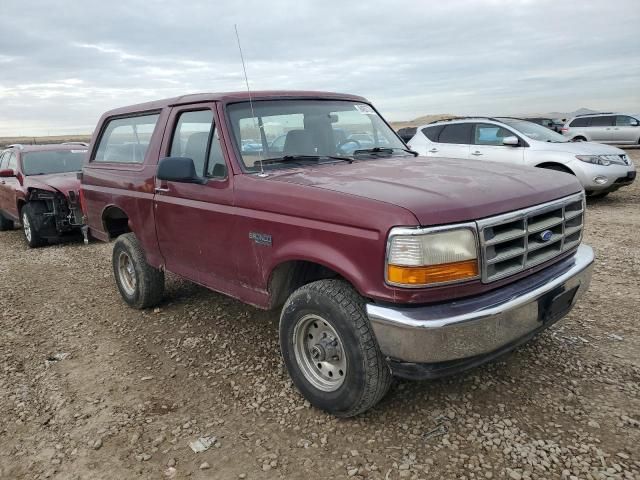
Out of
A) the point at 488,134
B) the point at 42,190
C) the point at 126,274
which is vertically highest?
the point at 488,134

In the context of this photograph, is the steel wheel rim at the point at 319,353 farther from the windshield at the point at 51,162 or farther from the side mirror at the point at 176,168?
the windshield at the point at 51,162

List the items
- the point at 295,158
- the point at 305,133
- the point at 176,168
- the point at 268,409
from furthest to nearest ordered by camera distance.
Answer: the point at 305,133 < the point at 295,158 < the point at 176,168 < the point at 268,409

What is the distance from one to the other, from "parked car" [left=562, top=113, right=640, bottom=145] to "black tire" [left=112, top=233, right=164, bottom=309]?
19.4 meters

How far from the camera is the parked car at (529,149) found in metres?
9.09

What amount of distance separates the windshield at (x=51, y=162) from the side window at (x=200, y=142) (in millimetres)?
5488

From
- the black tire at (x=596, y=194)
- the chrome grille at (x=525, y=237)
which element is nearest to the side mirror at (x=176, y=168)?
the chrome grille at (x=525, y=237)

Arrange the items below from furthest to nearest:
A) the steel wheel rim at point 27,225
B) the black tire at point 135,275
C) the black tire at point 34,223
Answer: the steel wheel rim at point 27,225 → the black tire at point 34,223 → the black tire at point 135,275

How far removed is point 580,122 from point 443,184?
21292mm

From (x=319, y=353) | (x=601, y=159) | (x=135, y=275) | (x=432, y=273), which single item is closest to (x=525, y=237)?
(x=432, y=273)

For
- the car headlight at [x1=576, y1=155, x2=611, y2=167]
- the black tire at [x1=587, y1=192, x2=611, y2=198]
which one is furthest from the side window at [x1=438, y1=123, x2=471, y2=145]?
the black tire at [x1=587, y1=192, x2=611, y2=198]

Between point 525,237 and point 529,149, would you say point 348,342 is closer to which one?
point 525,237

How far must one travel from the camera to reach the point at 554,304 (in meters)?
2.94

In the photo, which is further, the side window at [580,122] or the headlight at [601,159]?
the side window at [580,122]

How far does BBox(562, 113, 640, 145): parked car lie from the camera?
65.6 feet
